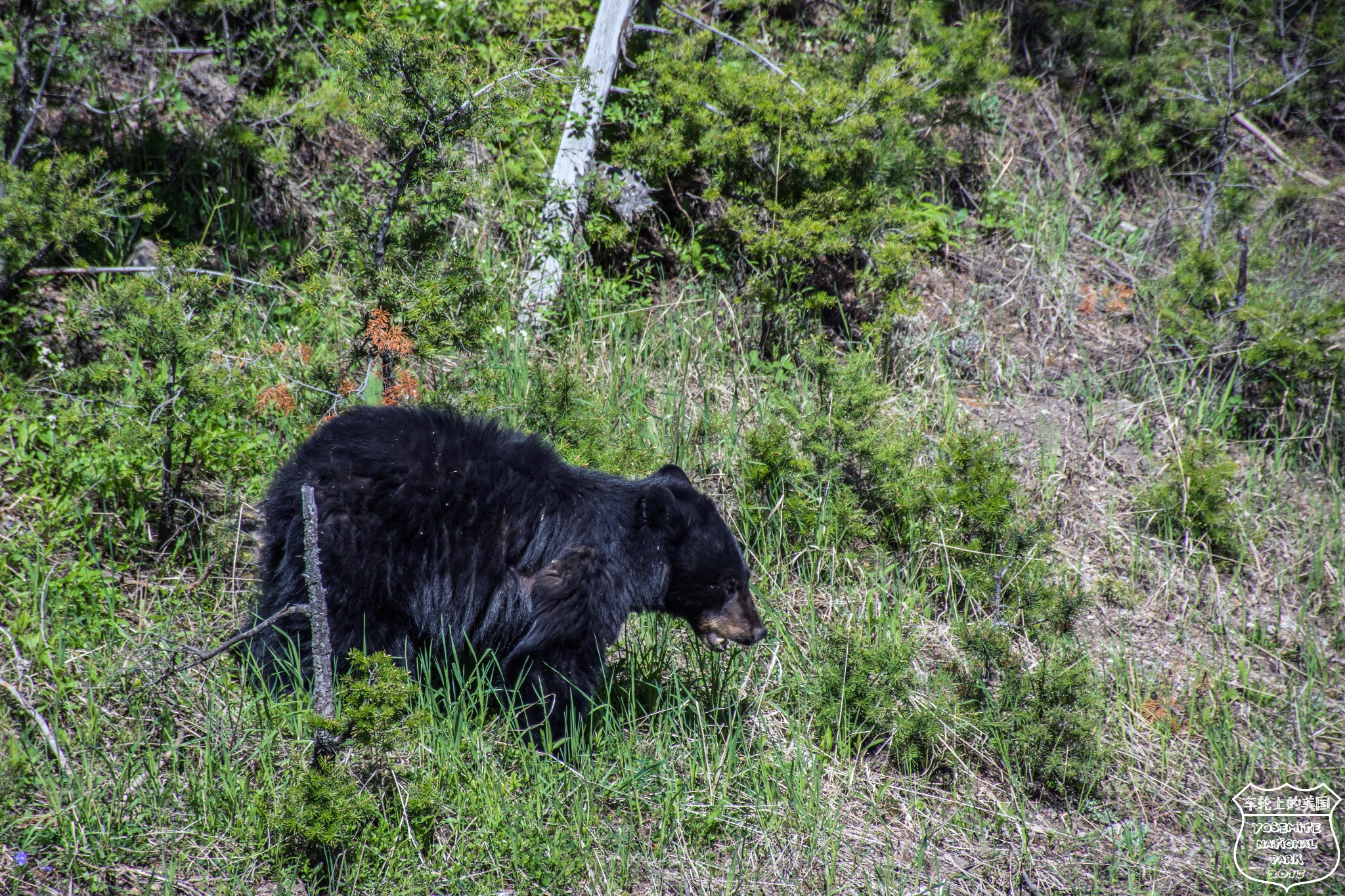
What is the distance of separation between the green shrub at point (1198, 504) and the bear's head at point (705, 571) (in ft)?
10.00

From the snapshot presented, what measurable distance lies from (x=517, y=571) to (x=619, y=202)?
3.66 m

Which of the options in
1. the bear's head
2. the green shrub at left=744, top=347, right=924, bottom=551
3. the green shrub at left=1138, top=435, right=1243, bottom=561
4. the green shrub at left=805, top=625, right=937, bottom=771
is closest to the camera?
the bear's head

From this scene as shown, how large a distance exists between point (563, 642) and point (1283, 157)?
28.5 ft

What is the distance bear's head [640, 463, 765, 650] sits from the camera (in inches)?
151

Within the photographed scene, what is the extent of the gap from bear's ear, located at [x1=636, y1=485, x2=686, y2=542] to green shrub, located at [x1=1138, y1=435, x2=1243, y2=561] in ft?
11.0

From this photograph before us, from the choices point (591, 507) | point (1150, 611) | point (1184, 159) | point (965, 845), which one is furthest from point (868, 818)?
point (1184, 159)

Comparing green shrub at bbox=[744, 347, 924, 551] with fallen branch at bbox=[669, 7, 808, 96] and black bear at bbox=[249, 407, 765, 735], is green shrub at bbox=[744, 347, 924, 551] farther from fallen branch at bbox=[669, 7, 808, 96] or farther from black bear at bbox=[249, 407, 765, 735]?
fallen branch at bbox=[669, 7, 808, 96]

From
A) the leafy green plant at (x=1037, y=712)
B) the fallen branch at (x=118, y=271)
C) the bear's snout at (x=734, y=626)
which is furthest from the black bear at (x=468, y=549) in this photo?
the leafy green plant at (x=1037, y=712)

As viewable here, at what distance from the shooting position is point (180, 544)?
4113 mm

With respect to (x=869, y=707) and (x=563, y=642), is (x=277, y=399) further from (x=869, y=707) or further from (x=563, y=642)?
(x=869, y=707)

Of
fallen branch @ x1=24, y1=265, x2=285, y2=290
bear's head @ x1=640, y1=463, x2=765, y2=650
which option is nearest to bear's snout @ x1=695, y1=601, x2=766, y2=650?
bear's head @ x1=640, y1=463, x2=765, y2=650

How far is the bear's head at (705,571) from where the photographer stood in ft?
12.6

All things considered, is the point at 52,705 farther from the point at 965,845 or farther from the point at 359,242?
the point at 965,845

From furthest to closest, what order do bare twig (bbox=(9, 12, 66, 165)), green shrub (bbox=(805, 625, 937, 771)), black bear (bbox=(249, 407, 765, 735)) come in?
bare twig (bbox=(9, 12, 66, 165)) < green shrub (bbox=(805, 625, 937, 771)) < black bear (bbox=(249, 407, 765, 735))
